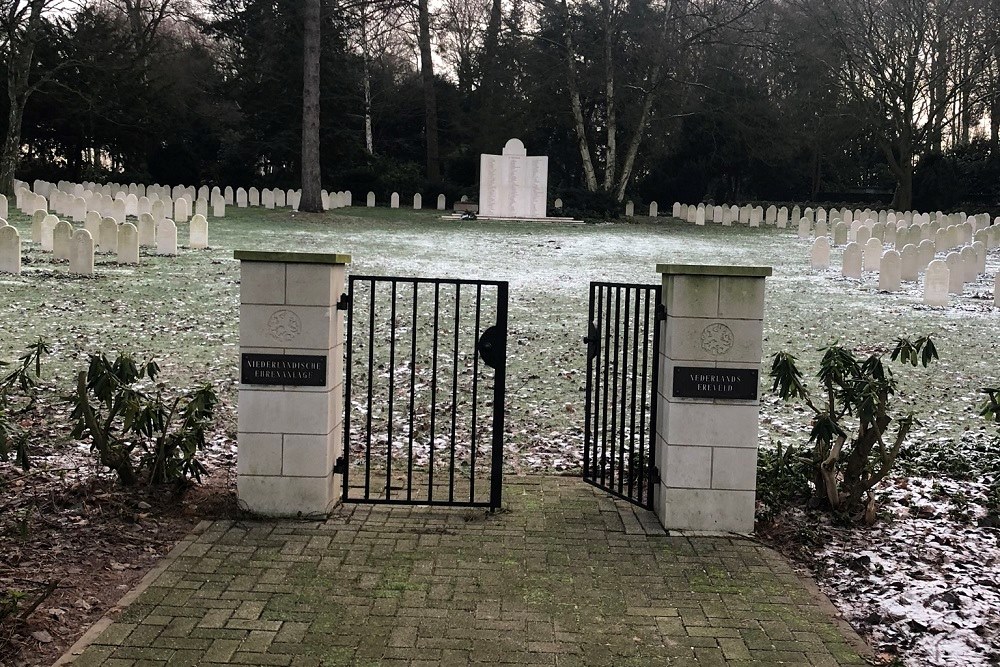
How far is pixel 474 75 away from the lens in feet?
139

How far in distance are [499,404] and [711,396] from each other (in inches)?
48.4

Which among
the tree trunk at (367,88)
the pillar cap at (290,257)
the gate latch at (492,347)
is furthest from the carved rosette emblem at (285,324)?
the tree trunk at (367,88)

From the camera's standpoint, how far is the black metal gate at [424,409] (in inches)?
211

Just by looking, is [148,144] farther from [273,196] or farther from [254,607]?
[254,607]

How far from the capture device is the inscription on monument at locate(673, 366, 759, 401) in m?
5.15

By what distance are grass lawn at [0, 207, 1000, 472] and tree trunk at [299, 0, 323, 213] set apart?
602 centimetres

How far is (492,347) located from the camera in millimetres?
5344

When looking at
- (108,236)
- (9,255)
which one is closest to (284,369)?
(9,255)

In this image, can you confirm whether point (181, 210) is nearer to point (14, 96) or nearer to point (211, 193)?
point (14, 96)

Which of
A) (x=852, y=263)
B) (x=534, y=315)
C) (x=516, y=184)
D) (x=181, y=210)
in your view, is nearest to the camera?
(x=534, y=315)

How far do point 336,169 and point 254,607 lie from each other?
3858cm

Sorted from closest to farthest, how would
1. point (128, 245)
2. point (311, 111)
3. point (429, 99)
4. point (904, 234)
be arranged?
point (128, 245) < point (904, 234) < point (311, 111) < point (429, 99)

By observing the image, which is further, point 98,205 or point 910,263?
point 98,205

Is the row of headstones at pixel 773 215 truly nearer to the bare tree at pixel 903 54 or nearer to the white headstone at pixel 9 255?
the bare tree at pixel 903 54
